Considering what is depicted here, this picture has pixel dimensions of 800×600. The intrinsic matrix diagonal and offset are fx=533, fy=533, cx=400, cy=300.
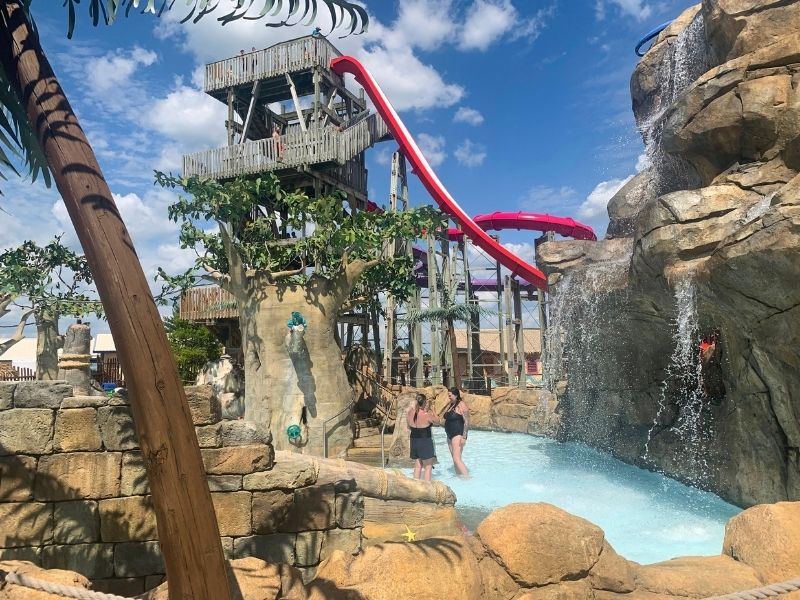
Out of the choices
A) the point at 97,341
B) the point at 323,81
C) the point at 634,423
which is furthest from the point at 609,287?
the point at 97,341

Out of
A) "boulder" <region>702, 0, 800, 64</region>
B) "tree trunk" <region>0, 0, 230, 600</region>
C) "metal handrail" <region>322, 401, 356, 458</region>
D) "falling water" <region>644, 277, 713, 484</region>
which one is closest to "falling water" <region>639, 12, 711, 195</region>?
"boulder" <region>702, 0, 800, 64</region>

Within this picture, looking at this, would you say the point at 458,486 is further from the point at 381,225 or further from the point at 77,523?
the point at 77,523

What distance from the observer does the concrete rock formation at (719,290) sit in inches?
240

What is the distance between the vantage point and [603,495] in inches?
318

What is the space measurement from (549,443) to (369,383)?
477 centimetres

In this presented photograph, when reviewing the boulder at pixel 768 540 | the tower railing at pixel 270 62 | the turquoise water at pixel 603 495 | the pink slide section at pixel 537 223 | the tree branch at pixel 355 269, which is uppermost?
the tower railing at pixel 270 62

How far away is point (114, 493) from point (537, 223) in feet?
65.8

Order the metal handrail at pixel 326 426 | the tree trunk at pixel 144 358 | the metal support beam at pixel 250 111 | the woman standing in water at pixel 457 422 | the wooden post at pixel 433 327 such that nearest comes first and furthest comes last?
the tree trunk at pixel 144 358, the woman standing in water at pixel 457 422, the metal handrail at pixel 326 426, the wooden post at pixel 433 327, the metal support beam at pixel 250 111

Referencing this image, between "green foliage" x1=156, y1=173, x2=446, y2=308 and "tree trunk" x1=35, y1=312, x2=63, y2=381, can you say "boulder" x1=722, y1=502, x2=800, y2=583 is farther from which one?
"tree trunk" x1=35, y1=312, x2=63, y2=381

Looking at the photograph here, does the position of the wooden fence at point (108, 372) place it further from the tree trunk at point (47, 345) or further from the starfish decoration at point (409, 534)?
the starfish decoration at point (409, 534)

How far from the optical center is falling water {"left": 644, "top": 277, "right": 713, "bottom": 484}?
7.45m

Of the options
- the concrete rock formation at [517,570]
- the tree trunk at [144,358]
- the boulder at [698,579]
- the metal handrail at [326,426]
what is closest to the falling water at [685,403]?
the concrete rock formation at [517,570]

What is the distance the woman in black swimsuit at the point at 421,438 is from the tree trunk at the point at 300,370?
2809 millimetres

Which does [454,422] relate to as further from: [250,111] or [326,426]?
[250,111]
